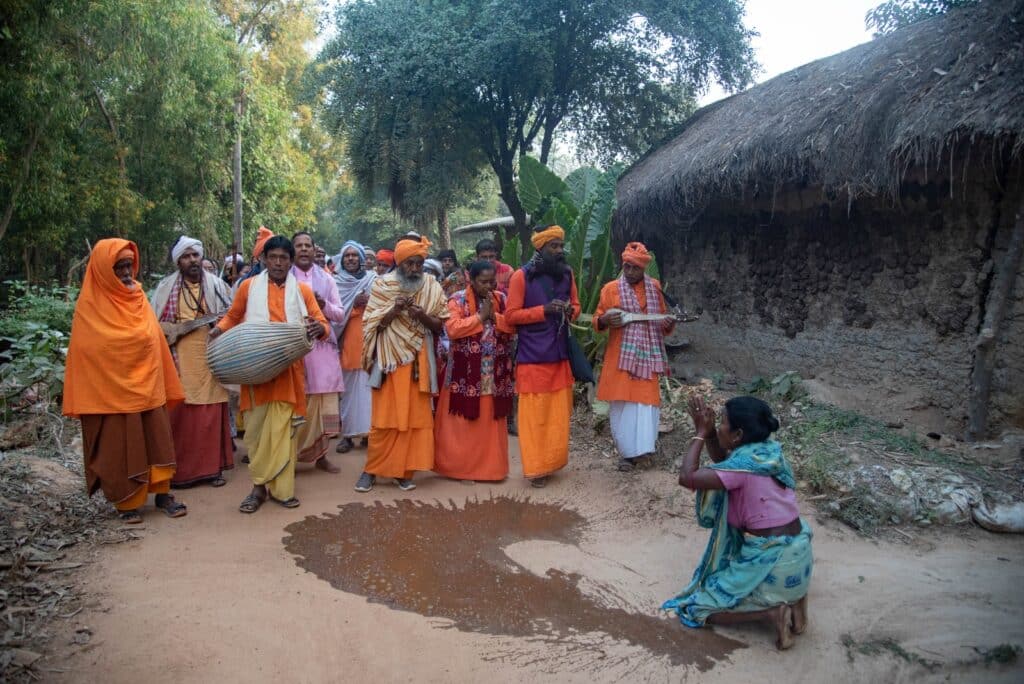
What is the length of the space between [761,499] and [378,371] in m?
2.89

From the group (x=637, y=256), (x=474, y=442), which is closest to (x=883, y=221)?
(x=637, y=256)

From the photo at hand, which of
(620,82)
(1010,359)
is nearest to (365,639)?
(1010,359)

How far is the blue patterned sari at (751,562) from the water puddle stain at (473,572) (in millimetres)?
170

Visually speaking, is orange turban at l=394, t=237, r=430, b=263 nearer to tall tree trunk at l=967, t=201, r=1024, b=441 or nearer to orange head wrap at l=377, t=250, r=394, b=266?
orange head wrap at l=377, t=250, r=394, b=266

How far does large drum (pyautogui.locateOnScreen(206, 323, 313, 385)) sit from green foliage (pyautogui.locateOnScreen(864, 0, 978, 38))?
23.8 ft

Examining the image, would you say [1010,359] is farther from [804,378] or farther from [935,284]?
[804,378]

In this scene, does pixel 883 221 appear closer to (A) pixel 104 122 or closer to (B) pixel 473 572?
(B) pixel 473 572

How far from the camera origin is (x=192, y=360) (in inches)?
204

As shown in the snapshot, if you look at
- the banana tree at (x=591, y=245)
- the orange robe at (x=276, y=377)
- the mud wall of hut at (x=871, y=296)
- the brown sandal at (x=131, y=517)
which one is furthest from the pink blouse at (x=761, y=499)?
the banana tree at (x=591, y=245)

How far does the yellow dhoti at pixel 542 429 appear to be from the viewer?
5.37 meters

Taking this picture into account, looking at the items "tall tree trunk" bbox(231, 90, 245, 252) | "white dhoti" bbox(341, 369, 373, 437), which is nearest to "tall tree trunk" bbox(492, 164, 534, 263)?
"white dhoti" bbox(341, 369, 373, 437)

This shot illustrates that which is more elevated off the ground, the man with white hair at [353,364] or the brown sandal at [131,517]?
the man with white hair at [353,364]

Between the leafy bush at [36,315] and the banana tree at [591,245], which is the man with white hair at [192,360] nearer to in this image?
the banana tree at [591,245]

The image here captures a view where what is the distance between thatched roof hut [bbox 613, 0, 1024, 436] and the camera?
534cm
